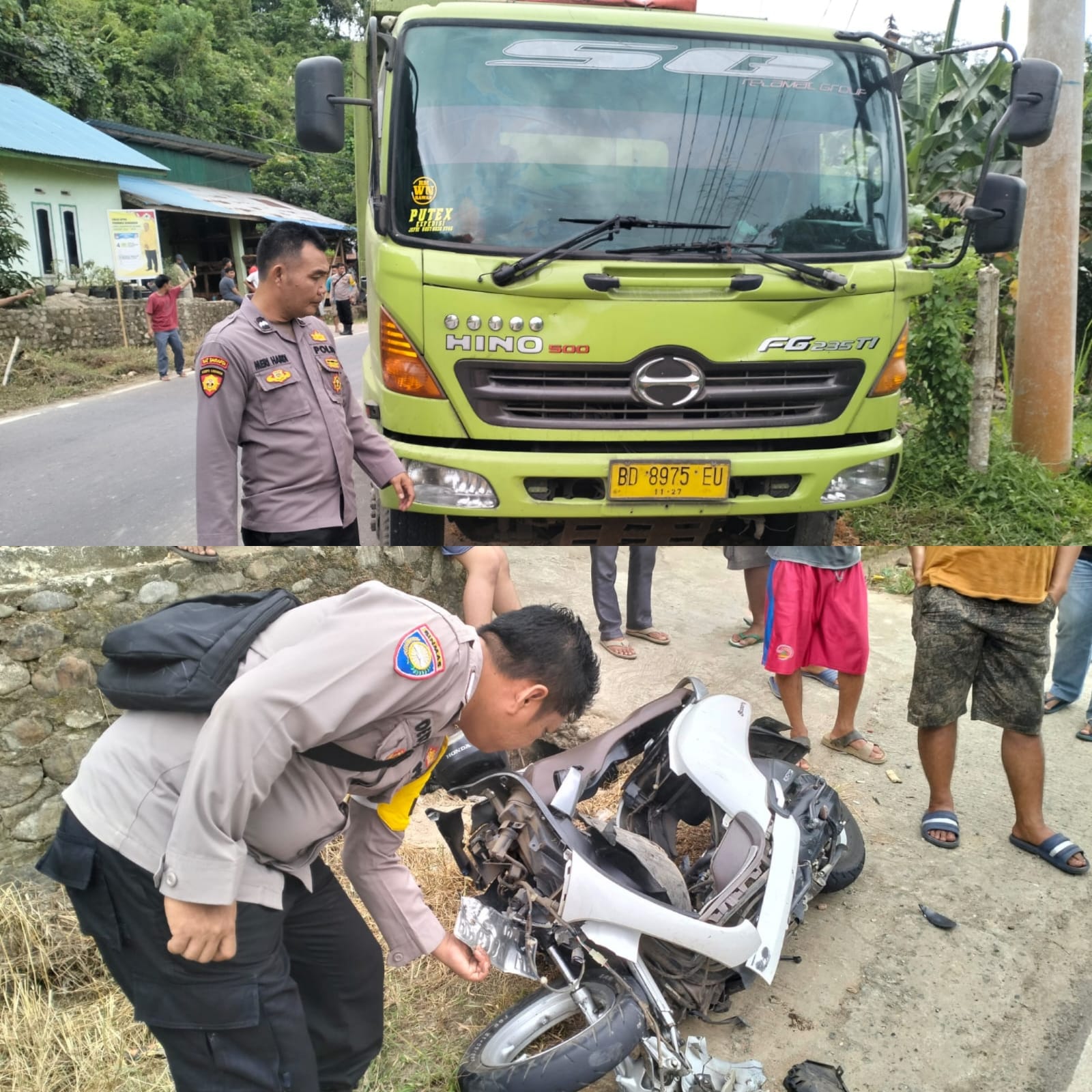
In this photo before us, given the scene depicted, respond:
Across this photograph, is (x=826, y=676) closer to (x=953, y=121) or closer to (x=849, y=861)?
(x=849, y=861)

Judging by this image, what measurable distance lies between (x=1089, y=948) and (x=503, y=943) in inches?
74.5

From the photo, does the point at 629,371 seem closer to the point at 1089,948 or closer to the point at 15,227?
the point at 1089,948

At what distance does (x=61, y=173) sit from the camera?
13.6 feet

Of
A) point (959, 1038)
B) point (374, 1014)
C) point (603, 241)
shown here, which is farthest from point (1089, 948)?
point (603, 241)

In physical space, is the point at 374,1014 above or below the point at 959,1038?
above

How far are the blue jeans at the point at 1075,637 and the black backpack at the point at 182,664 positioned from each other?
11.9 ft

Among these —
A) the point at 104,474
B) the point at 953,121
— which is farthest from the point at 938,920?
the point at 953,121

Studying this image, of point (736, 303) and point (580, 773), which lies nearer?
point (580, 773)

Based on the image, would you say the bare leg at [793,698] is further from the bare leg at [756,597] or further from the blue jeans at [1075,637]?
the blue jeans at [1075,637]

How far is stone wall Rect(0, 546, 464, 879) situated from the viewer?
117 inches

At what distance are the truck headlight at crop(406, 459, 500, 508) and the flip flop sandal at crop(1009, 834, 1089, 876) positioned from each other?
7.53 feet

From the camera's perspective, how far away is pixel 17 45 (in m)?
3.59

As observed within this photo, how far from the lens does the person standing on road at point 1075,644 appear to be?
160 inches

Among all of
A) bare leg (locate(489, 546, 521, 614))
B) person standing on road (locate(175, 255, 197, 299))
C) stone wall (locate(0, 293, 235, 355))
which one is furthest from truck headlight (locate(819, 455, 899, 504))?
stone wall (locate(0, 293, 235, 355))
